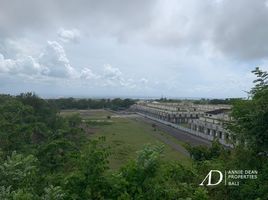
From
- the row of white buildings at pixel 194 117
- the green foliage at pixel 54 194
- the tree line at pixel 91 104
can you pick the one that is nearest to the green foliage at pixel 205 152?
the row of white buildings at pixel 194 117

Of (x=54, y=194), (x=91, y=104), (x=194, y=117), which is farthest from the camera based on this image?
(x=91, y=104)

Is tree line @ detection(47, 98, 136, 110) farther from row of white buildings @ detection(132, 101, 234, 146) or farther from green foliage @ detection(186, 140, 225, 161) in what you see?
green foliage @ detection(186, 140, 225, 161)

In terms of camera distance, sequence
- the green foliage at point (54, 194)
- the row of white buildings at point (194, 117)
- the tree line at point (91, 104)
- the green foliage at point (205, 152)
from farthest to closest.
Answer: the tree line at point (91, 104), the row of white buildings at point (194, 117), the green foliage at point (205, 152), the green foliage at point (54, 194)

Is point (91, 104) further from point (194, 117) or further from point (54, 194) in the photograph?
point (54, 194)

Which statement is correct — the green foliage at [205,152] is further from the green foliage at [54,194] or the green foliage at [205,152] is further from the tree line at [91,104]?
the tree line at [91,104]

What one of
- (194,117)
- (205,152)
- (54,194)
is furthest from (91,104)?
(54,194)

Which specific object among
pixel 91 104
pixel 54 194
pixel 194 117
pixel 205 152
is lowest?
pixel 194 117

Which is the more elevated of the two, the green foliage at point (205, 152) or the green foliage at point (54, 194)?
the green foliage at point (54, 194)

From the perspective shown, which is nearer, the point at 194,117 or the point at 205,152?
the point at 205,152

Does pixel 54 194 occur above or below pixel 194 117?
above

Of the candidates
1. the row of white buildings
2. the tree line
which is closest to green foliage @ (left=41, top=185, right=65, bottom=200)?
the row of white buildings
